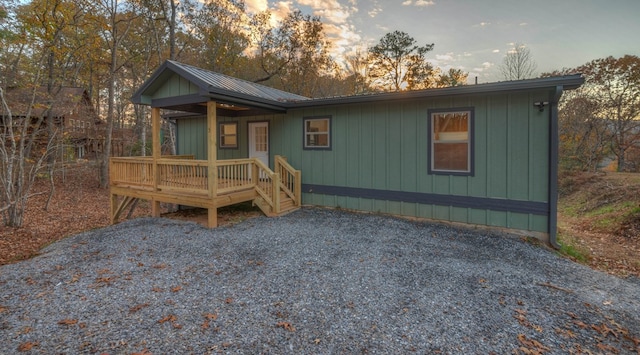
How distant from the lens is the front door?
29.1 feet

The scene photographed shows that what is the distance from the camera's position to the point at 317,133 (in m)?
8.02

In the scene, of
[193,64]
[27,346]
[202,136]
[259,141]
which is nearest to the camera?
[27,346]

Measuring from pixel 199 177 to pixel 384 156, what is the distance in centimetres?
420

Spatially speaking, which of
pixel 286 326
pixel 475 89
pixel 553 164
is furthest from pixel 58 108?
pixel 553 164

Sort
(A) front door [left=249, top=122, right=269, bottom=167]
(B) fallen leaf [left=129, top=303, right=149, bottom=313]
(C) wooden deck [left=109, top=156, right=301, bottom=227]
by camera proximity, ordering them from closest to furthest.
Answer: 1. (B) fallen leaf [left=129, top=303, right=149, bottom=313]
2. (C) wooden deck [left=109, top=156, right=301, bottom=227]
3. (A) front door [left=249, top=122, right=269, bottom=167]

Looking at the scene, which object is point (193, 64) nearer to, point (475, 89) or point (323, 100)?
point (323, 100)

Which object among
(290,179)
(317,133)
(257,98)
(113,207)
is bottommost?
(113,207)

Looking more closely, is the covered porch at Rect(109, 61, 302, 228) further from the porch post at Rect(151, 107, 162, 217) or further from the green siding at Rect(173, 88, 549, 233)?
the green siding at Rect(173, 88, 549, 233)

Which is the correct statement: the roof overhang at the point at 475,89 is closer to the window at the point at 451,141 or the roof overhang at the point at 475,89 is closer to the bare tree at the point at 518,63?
the window at the point at 451,141

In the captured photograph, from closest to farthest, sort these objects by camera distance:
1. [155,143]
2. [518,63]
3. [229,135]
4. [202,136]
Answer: [155,143] < [229,135] < [202,136] < [518,63]

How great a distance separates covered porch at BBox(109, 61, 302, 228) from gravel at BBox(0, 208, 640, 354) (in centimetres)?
131

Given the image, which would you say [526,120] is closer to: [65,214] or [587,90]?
[587,90]

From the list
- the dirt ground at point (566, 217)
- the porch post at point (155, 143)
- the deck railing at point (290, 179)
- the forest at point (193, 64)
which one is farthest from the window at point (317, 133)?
the forest at point (193, 64)

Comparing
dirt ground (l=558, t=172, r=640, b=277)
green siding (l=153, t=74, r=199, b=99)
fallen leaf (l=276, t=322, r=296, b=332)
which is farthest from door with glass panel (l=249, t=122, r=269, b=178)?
dirt ground (l=558, t=172, r=640, b=277)
